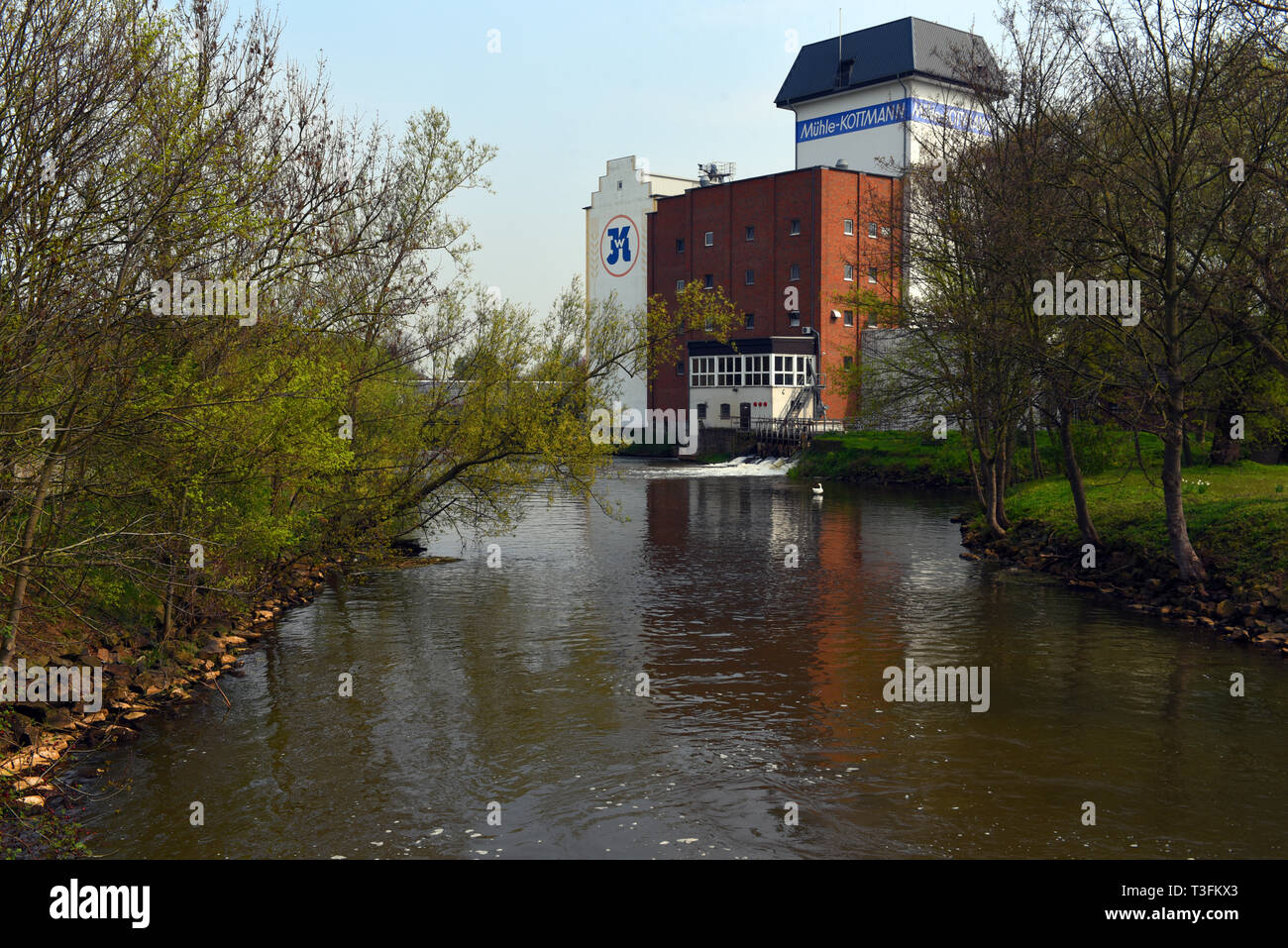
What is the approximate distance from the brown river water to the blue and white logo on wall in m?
67.2

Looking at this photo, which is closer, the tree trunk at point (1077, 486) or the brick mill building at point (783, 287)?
the tree trunk at point (1077, 486)

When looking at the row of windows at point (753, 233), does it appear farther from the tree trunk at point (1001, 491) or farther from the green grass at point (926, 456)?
the tree trunk at point (1001, 491)

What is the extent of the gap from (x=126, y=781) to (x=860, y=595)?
16.3 m

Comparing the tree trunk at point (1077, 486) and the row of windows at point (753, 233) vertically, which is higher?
→ the row of windows at point (753, 233)

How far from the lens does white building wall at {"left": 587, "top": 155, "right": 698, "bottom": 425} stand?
8888 centimetres

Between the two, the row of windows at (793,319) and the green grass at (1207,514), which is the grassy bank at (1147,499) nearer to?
the green grass at (1207,514)

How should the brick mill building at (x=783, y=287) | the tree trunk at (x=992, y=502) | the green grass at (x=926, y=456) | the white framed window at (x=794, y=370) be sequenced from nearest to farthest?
the tree trunk at (x=992, y=502)
the green grass at (x=926, y=456)
the brick mill building at (x=783, y=287)
the white framed window at (x=794, y=370)

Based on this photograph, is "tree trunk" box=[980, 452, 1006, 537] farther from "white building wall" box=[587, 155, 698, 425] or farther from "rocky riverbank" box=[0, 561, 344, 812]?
"white building wall" box=[587, 155, 698, 425]

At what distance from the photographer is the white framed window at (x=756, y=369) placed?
77.2 meters
